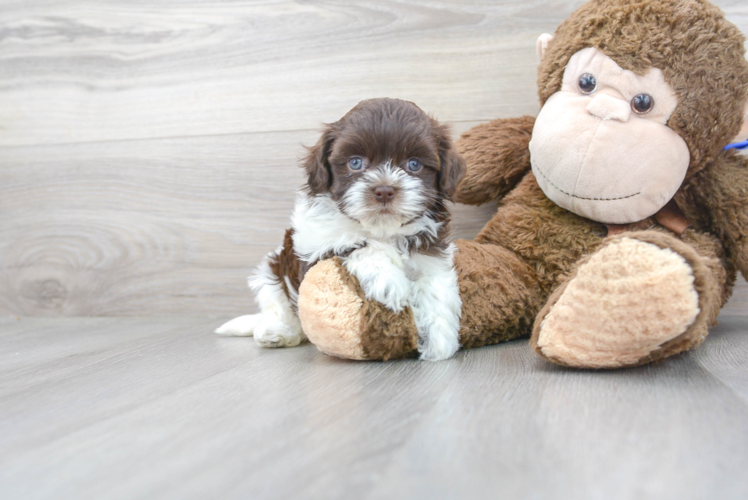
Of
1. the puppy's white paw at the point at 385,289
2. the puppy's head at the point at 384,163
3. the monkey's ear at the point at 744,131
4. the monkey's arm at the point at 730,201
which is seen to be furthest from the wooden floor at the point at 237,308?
the monkey's ear at the point at 744,131

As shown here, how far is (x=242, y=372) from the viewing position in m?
1.36

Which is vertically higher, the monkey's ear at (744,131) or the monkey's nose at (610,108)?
the monkey's nose at (610,108)

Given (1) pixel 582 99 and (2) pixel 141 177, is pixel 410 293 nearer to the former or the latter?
(1) pixel 582 99

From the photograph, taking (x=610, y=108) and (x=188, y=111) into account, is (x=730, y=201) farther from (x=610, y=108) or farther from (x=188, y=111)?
(x=188, y=111)

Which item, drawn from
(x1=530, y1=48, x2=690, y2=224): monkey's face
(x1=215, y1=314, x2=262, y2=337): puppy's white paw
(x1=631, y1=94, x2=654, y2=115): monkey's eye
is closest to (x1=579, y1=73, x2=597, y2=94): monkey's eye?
(x1=530, y1=48, x2=690, y2=224): monkey's face

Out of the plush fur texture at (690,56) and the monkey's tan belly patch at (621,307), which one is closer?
the monkey's tan belly patch at (621,307)

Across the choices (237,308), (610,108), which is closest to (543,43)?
(610,108)

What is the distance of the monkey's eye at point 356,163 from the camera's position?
1.39 meters

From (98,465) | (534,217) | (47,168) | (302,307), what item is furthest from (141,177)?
(98,465)

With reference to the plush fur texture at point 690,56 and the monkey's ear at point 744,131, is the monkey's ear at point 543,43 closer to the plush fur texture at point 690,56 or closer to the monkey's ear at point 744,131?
the plush fur texture at point 690,56

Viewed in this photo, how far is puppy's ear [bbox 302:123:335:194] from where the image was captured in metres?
1.43

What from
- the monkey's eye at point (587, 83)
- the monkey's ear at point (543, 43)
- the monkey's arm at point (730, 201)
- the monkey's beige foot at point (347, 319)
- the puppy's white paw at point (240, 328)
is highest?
the monkey's ear at point (543, 43)

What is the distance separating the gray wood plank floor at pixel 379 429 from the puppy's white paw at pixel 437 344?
0.20ft

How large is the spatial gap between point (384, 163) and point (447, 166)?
172 mm
